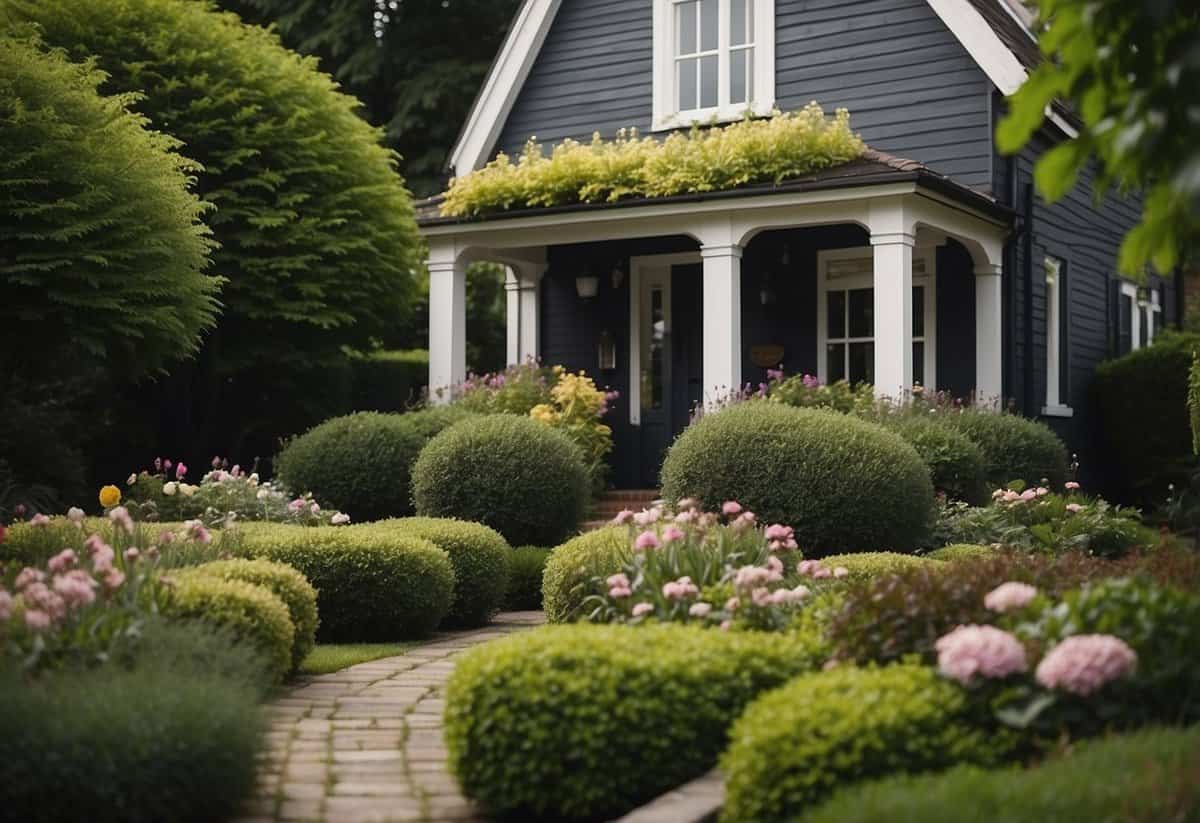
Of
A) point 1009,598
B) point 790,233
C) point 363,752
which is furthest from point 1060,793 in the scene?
point 790,233

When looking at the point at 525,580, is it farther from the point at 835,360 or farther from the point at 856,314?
the point at 856,314

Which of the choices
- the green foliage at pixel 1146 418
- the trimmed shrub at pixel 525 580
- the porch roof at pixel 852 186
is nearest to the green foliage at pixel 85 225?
the trimmed shrub at pixel 525 580

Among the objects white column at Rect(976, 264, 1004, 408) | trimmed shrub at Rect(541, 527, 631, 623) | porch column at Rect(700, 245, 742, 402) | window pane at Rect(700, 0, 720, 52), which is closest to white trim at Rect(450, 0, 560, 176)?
window pane at Rect(700, 0, 720, 52)

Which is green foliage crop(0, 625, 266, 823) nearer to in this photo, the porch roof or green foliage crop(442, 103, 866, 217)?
the porch roof

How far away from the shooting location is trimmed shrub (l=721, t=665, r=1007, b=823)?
4.50m

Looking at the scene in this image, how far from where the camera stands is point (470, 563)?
10.1m

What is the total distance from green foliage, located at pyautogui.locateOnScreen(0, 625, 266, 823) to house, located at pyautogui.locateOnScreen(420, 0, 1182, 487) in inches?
366

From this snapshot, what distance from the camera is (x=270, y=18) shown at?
84.4 ft

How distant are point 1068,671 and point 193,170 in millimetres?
13469

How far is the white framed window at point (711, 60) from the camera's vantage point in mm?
15992

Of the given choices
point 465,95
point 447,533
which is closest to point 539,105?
point 465,95

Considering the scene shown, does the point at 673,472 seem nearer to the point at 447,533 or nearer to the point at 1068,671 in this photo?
the point at 447,533

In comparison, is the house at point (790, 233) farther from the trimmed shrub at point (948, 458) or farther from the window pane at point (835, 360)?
the trimmed shrub at point (948, 458)

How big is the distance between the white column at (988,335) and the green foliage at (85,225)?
26.2 ft
